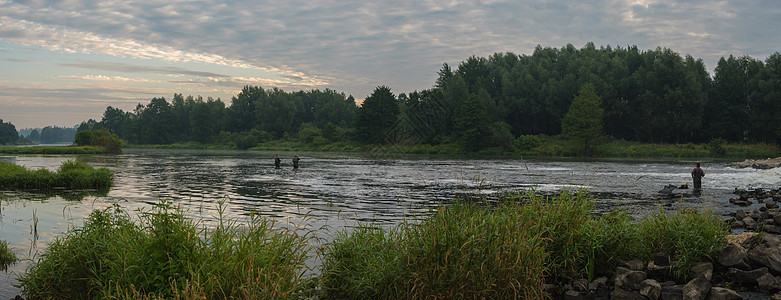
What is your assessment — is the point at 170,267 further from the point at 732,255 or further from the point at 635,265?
the point at 732,255

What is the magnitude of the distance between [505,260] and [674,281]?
12.9 ft

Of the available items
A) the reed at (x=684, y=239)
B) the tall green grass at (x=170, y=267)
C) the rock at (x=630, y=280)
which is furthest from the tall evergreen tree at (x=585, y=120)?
the tall green grass at (x=170, y=267)

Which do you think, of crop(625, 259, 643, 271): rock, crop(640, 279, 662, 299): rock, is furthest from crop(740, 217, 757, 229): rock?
crop(640, 279, 662, 299): rock

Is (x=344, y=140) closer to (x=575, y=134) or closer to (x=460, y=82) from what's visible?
(x=460, y=82)

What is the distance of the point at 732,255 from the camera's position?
9.98m

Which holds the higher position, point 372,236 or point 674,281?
point 372,236

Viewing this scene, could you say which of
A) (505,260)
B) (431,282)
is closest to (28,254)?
(431,282)

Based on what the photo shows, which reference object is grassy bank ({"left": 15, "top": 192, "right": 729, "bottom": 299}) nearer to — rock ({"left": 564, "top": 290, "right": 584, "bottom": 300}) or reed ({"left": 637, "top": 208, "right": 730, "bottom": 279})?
reed ({"left": 637, "top": 208, "right": 730, "bottom": 279})

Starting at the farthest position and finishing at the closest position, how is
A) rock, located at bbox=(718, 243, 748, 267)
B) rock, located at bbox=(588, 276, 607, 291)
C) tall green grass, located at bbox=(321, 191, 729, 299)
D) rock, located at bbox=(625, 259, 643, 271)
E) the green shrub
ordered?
the green shrub
rock, located at bbox=(718, 243, 748, 267)
rock, located at bbox=(625, 259, 643, 271)
rock, located at bbox=(588, 276, 607, 291)
tall green grass, located at bbox=(321, 191, 729, 299)

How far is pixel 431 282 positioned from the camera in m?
7.97

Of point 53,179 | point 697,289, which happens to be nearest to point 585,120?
point 53,179

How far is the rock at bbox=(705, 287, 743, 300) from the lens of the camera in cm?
834

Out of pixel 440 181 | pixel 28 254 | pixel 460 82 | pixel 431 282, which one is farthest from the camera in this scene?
pixel 460 82

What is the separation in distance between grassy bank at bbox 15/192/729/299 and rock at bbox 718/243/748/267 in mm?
181
